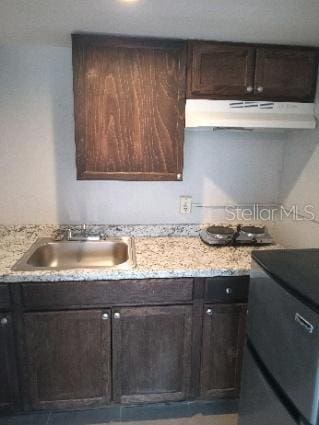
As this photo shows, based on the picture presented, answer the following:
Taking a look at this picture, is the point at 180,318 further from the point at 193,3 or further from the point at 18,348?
the point at 193,3

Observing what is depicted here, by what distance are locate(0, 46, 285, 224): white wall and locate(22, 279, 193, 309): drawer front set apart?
0.64 m

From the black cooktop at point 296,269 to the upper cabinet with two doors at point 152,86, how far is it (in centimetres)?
78

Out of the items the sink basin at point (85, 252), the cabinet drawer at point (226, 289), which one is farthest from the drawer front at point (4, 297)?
the cabinet drawer at point (226, 289)

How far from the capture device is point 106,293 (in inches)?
64.8

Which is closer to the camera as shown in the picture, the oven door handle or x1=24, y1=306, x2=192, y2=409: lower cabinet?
the oven door handle

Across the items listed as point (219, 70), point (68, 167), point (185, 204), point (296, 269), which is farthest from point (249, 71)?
point (68, 167)

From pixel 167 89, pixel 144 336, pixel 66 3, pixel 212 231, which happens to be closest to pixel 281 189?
pixel 212 231

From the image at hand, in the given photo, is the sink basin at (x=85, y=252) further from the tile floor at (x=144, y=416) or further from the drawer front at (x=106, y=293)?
the tile floor at (x=144, y=416)

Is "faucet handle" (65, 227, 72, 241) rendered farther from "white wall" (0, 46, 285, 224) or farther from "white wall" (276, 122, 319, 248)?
"white wall" (276, 122, 319, 248)

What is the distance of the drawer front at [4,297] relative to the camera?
1.58 m

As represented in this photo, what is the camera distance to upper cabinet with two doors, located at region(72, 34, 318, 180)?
168 centimetres

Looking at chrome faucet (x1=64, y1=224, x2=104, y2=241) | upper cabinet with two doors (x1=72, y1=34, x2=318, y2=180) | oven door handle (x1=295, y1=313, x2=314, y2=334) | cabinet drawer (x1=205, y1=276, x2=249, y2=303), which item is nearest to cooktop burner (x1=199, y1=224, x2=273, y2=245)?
cabinet drawer (x1=205, y1=276, x2=249, y2=303)

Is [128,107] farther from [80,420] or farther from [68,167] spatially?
[80,420]

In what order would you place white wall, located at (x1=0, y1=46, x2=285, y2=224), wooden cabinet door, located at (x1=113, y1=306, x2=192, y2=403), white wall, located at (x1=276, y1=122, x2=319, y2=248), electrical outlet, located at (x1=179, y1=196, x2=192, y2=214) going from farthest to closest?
electrical outlet, located at (x1=179, y1=196, x2=192, y2=214) < white wall, located at (x1=0, y1=46, x2=285, y2=224) < white wall, located at (x1=276, y1=122, x2=319, y2=248) < wooden cabinet door, located at (x1=113, y1=306, x2=192, y2=403)
